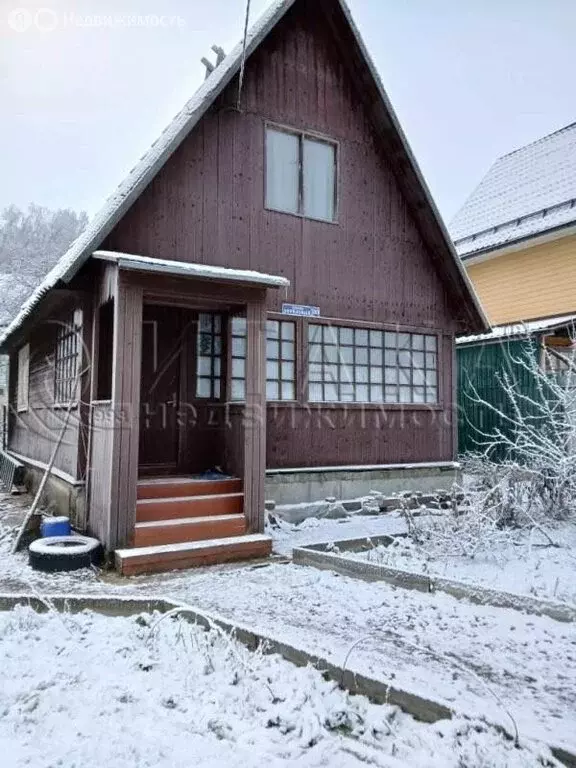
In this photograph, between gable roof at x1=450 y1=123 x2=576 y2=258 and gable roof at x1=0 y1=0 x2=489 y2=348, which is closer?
gable roof at x1=0 y1=0 x2=489 y2=348

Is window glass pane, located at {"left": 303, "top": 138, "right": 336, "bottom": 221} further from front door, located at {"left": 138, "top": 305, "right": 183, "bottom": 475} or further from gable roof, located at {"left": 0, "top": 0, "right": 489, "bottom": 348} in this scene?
front door, located at {"left": 138, "top": 305, "right": 183, "bottom": 475}

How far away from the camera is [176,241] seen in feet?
26.0

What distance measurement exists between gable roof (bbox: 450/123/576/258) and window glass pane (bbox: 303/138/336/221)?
6.85 m

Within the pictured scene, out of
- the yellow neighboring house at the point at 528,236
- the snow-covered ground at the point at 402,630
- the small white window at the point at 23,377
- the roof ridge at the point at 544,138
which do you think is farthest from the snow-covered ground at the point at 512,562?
the roof ridge at the point at 544,138

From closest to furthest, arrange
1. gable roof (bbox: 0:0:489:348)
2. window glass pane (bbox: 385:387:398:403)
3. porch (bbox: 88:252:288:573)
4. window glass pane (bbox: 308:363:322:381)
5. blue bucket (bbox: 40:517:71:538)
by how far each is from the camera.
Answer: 1. porch (bbox: 88:252:288:573)
2. blue bucket (bbox: 40:517:71:538)
3. gable roof (bbox: 0:0:489:348)
4. window glass pane (bbox: 308:363:322:381)
5. window glass pane (bbox: 385:387:398:403)

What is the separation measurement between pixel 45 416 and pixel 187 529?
473cm

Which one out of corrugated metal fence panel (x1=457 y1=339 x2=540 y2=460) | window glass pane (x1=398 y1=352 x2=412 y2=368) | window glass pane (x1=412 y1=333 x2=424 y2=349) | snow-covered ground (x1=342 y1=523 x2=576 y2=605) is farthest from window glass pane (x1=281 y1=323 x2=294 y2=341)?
corrugated metal fence panel (x1=457 y1=339 x2=540 y2=460)

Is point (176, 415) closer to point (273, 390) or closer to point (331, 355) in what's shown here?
point (273, 390)

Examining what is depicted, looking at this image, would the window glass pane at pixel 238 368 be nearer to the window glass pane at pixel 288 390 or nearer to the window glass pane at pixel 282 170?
the window glass pane at pixel 288 390

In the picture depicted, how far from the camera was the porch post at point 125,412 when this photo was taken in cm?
633

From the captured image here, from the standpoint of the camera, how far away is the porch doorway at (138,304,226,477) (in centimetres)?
820

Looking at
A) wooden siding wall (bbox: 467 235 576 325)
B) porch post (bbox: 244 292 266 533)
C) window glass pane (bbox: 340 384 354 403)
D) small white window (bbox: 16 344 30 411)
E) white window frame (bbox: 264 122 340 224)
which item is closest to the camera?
porch post (bbox: 244 292 266 533)

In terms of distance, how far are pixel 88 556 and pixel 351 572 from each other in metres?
2.52

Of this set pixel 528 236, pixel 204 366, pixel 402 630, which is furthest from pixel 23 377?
pixel 528 236
